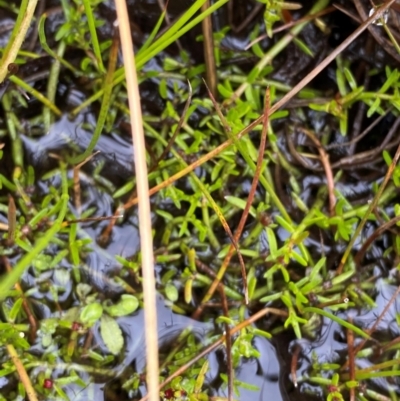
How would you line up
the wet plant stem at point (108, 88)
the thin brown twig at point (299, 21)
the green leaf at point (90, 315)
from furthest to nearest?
1. the thin brown twig at point (299, 21)
2. the green leaf at point (90, 315)
3. the wet plant stem at point (108, 88)

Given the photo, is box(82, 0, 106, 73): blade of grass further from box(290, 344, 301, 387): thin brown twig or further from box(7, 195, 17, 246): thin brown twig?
box(290, 344, 301, 387): thin brown twig

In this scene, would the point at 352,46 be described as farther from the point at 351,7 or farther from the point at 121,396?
the point at 121,396

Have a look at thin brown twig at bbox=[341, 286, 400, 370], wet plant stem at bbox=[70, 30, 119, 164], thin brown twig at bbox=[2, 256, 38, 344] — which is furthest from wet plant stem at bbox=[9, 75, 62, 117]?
thin brown twig at bbox=[341, 286, 400, 370]

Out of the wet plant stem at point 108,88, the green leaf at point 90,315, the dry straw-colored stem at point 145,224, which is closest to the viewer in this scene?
the dry straw-colored stem at point 145,224

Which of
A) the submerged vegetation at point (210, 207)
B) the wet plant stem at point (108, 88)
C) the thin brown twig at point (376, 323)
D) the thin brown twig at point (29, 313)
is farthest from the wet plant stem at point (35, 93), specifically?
the thin brown twig at point (376, 323)

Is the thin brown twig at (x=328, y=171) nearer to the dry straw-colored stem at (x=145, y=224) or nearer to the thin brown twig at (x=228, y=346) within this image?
the thin brown twig at (x=228, y=346)

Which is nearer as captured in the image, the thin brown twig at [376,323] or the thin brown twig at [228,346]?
the thin brown twig at [228,346]

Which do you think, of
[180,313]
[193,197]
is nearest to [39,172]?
[193,197]

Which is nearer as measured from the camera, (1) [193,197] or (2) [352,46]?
(1) [193,197]
